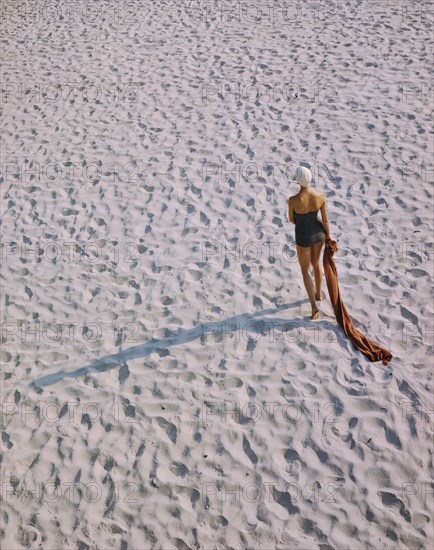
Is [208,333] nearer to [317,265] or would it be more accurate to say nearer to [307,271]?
[307,271]

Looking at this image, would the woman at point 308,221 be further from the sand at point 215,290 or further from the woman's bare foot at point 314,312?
the sand at point 215,290

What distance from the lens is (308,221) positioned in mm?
5445

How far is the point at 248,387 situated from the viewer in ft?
17.4

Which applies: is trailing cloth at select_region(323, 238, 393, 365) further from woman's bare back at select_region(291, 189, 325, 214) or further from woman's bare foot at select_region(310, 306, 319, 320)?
woman's bare back at select_region(291, 189, 325, 214)

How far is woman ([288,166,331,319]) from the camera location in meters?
5.32

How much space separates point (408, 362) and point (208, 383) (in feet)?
5.87

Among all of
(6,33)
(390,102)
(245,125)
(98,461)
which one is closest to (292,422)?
(98,461)

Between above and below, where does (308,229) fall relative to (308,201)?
below

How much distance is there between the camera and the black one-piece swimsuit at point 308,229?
5.45m

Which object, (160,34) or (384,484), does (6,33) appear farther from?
(384,484)

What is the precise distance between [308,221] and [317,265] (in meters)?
0.51

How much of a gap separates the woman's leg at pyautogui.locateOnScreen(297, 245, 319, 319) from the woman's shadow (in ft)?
0.52

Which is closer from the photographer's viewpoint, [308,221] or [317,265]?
[308,221]

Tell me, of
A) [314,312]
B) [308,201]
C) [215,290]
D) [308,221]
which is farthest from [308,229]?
[215,290]
